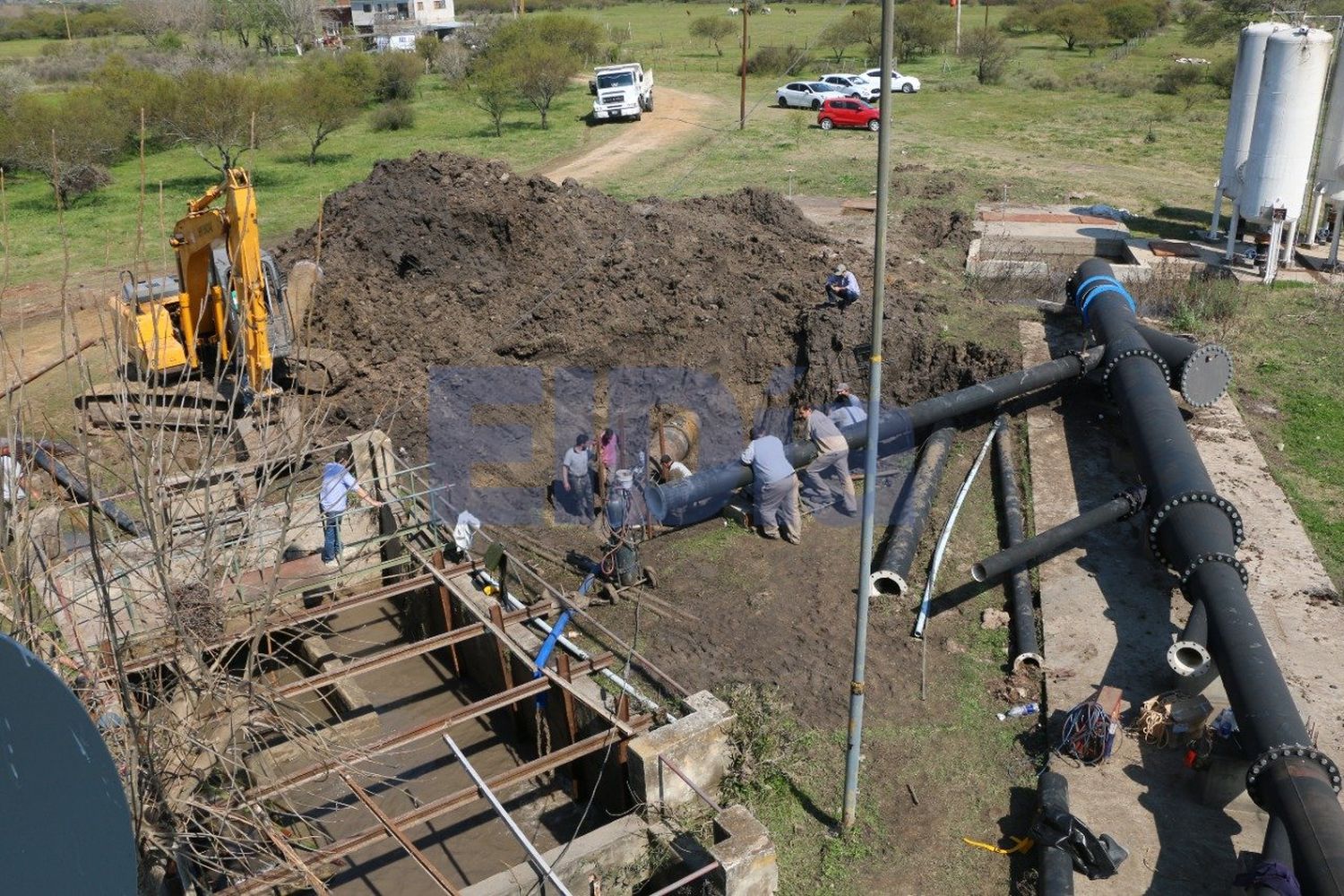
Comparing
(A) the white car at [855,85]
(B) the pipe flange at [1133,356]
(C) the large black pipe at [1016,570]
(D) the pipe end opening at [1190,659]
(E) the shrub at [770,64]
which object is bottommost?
(C) the large black pipe at [1016,570]

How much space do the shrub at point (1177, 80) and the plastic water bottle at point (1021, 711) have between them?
1535 inches

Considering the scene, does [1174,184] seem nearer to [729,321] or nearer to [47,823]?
[729,321]

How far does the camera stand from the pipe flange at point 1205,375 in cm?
1353

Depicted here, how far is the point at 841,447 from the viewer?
42.2ft

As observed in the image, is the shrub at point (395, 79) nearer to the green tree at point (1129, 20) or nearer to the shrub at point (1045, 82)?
the shrub at point (1045, 82)

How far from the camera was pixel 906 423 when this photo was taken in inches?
529

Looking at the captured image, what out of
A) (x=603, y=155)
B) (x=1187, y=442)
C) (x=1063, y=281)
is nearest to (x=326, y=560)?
(x=1187, y=442)

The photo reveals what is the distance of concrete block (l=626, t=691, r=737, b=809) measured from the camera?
8234 millimetres

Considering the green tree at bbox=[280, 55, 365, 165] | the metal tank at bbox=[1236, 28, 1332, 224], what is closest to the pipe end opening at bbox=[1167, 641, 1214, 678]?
the metal tank at bbox=[1236, 28, 1332, 224]

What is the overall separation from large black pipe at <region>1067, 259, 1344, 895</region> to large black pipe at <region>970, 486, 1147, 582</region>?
0.25 metres

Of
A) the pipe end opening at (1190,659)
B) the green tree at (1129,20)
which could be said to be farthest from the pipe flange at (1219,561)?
the green tree at (1129,20)

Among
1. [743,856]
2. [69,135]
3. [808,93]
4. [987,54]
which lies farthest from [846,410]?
[987,54]

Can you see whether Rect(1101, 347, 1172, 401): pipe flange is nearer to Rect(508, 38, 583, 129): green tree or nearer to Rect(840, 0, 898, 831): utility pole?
Rect(840, 0, 898, 831): utility pole

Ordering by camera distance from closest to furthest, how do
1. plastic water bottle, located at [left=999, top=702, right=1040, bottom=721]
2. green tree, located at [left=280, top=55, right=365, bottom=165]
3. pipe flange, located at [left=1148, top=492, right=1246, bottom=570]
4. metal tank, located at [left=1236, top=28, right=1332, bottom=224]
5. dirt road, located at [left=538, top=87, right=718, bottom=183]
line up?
plastic water bottle, located at [left=999, top=702, right=1040, bottom=721]
pipe flange, located at [left=1148, top=492, right=1246, bottom=570]
metal tank, located at [left=1236, top=28, right=1332, bottom=224]
dirt road, located at [left=538, top=87, right=718, bottom=183]
green tree, located at [left=280, top=55, right=365, bottom=165]
